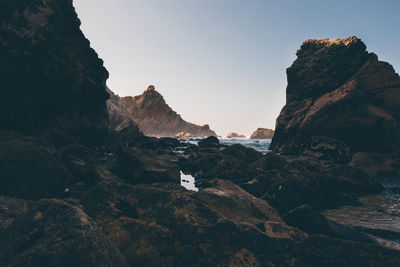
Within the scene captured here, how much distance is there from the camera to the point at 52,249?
238cm

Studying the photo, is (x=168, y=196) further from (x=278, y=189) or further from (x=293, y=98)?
(x=293, y=98)

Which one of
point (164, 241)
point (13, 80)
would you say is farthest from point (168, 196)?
point (13, 80)

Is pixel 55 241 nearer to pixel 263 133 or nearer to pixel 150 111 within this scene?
pixel 263 133

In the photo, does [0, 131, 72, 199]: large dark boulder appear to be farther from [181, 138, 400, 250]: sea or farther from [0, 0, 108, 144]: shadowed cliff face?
[181, 138, 400, 250]: sea

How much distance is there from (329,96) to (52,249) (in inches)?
876

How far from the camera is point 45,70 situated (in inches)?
464

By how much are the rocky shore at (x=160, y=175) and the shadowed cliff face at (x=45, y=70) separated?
60 millimetres

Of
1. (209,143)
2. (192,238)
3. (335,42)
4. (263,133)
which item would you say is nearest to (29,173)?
(192,238)

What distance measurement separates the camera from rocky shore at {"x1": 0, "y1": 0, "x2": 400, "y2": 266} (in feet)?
10.2

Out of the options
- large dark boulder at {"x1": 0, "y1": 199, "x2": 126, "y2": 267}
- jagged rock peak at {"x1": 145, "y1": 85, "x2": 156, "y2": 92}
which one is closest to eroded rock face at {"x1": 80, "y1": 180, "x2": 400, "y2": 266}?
large dark boulder at {"x1": 0, "y1": 199, "x2": 126, "y2": 267}

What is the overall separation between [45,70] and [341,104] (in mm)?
20380

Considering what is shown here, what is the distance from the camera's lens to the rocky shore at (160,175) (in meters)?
3.12

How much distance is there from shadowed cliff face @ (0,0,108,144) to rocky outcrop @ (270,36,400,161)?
59.3ft

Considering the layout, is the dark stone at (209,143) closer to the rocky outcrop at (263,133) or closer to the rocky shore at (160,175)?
the rocky shore at (160,175)
